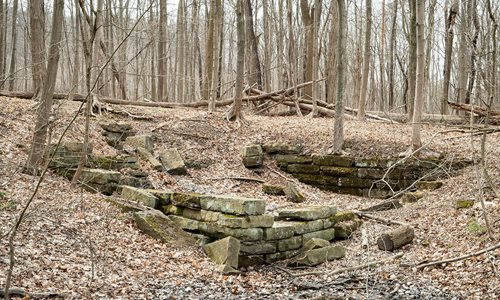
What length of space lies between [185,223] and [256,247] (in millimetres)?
1526

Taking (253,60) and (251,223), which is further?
(253,60)

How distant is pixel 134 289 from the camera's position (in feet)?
21.1

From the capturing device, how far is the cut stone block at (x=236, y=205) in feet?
27.7

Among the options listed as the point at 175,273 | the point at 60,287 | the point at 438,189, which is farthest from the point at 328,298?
the point at 438,189

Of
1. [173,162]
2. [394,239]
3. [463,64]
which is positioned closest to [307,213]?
[394,239]

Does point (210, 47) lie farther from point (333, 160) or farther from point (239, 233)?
point (239, 233)

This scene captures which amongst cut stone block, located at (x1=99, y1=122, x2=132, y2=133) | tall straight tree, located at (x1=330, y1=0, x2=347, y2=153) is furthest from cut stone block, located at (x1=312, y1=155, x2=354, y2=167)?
cut stone block, located at (x1=99, y1=122, x2=132, y2=133)

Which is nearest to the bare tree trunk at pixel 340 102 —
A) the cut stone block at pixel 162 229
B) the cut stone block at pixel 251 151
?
the cut stone block at pixel 251 151

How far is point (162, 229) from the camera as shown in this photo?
8.67 m

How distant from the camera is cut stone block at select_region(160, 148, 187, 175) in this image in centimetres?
1320

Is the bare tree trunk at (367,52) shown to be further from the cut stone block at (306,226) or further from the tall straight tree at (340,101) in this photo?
the cut stone block at (306,226)

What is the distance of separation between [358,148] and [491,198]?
4811mm

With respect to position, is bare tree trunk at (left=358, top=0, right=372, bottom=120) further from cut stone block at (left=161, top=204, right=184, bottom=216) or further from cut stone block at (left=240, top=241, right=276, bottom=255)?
cut stone block at (left=240, top=241, right=276, bottom=255)

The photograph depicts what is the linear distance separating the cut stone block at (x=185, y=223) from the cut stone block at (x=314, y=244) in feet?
6.64
